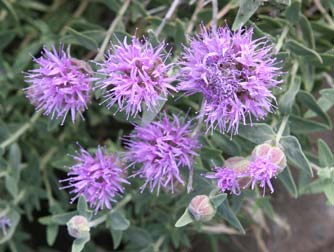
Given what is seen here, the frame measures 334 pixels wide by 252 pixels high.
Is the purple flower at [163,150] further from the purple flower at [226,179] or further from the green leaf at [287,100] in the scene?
the green leaf at [287,100]

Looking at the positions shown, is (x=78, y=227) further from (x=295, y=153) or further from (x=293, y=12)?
(x=293, y=12)

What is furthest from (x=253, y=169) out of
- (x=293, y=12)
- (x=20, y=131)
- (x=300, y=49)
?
(x=20, y=131)

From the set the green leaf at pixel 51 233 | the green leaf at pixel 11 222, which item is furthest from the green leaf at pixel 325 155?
the green leaf at pixel 11 222

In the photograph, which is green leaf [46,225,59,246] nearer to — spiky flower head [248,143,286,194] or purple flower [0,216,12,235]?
purple flower [0,216,12,235]

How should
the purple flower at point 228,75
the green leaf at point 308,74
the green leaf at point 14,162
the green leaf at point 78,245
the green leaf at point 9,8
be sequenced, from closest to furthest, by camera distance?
the purple flower at point 228,75, the green leaf at point 78,245, the green leaf at point 308,74, the green leaf at point 14,162, the green leaf at point 9,8

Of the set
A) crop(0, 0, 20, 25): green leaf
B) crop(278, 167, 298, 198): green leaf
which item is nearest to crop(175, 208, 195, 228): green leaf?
crop(278, 167, 298, 198): green leaf
